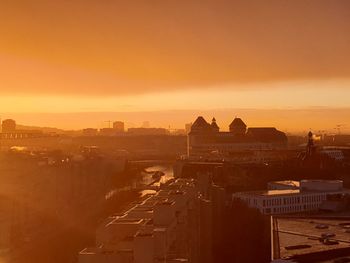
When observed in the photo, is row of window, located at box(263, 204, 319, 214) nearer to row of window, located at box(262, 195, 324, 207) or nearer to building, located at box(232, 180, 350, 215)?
building, located at box(232, 180, 350, 215)

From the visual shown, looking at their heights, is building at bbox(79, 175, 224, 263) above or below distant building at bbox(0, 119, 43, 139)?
below

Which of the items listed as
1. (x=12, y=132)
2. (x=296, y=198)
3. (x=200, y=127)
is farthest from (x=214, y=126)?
(x=296, y=198)

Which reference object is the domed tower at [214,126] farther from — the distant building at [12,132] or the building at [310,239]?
the building at [310,239]

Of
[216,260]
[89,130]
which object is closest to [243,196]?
[216,260]

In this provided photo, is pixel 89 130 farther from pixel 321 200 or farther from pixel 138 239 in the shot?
pixel 138 239

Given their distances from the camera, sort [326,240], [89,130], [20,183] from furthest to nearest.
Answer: [89,130] < [20,183] < [326,240]

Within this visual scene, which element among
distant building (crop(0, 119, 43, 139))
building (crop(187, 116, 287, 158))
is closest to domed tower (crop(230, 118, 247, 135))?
building (crop(187, 116, 287, 158))
